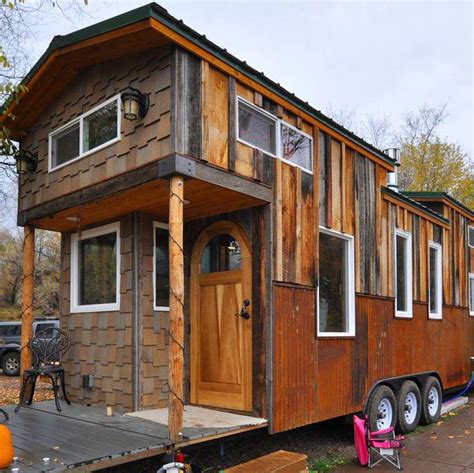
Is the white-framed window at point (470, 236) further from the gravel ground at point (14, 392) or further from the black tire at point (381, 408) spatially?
the gravel ground at point (14, 392)

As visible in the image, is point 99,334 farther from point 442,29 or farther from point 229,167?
point 442,29

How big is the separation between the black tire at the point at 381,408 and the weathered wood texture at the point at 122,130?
180 inches

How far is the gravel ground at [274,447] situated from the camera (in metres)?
5.88

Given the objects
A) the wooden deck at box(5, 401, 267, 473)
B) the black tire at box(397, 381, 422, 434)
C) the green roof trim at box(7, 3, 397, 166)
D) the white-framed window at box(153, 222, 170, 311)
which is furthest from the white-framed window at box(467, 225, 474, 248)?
the wooden deck at box(5, 401, 267, 473)

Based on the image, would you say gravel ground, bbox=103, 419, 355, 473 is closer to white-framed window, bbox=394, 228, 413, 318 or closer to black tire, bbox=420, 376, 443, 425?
black tire, bbox=420, 376, 443, 425

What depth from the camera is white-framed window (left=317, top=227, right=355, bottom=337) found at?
700cm

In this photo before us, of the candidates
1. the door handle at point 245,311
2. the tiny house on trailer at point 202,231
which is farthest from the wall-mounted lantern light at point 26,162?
the door handle at point 245,311

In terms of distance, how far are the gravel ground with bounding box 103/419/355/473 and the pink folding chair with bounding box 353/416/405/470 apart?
1.60 feet

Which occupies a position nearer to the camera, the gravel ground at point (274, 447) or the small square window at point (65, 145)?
the gravel ground at point (274, 447)

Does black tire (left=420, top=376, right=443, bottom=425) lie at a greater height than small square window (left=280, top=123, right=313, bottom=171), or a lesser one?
lesser

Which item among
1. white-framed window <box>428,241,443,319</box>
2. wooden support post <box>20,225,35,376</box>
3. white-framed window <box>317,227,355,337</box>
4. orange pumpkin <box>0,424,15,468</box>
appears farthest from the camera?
white-framed window <box>428,241,443,319</box>

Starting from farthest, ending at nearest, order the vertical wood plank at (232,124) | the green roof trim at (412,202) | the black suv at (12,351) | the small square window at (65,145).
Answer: the black suv at (12,351) < the green roof trim at (412,202) < the small square window at (65,145) < the vertical wood plank at (232,124)

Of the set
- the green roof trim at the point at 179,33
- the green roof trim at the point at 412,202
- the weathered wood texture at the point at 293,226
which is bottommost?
the weathered wood texture at the point at 293,226

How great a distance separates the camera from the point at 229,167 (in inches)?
220
